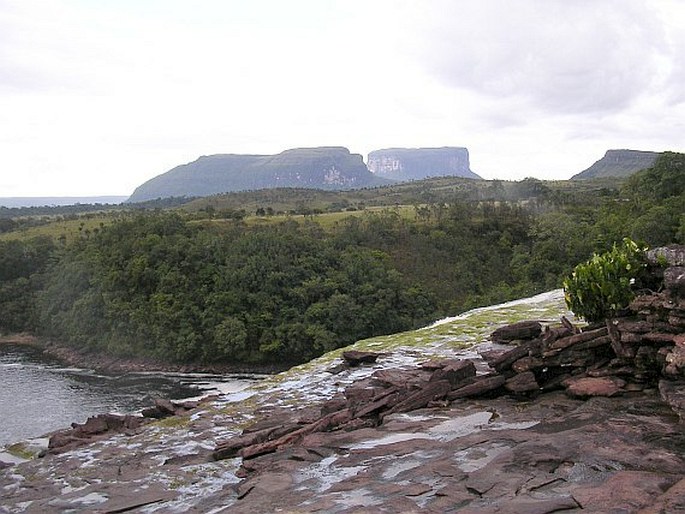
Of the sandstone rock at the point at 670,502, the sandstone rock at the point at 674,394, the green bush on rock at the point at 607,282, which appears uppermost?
the green bush on rock at the point at 607,282

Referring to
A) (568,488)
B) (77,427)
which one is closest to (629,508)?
(568,488)

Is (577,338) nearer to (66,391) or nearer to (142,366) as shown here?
(66,391)

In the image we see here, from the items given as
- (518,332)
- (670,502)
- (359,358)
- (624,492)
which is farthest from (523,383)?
(359,358)

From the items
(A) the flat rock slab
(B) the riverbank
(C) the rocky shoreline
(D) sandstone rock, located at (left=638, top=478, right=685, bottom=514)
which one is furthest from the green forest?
(D) sandstone rock, located at (left=638, top=478, right=685, bottom=514)

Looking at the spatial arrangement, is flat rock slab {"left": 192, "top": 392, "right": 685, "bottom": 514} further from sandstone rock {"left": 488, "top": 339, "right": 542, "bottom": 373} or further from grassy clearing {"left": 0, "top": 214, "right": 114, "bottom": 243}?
grassy clearing {"left": 0, "top": 214, "right": 114, "bottom": 243}

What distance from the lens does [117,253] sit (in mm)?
75625

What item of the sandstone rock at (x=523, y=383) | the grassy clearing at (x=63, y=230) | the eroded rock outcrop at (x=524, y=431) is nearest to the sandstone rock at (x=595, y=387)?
the eroded rock outcrop at (x=524, y=431)

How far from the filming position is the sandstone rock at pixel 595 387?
362 inches

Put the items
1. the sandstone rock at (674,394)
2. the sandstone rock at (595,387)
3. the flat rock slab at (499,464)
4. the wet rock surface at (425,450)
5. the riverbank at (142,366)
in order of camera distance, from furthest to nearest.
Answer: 1. the riverbank at (142,366)
2. the sandstone rock at (595,387)
3. the sandstone rock at (674,394)
4. the wet rock surface at (425,450)
5. the flat rock slab at (499,464)

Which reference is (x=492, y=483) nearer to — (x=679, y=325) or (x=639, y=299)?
(x=679, y=325)

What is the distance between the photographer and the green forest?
214 ft

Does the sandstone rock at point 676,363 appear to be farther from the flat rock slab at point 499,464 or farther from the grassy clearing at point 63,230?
Result: the grassy clearing at point 63,230

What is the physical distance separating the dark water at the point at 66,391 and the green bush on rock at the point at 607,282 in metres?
36.4

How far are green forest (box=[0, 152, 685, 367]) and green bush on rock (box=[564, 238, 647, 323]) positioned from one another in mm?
43608
